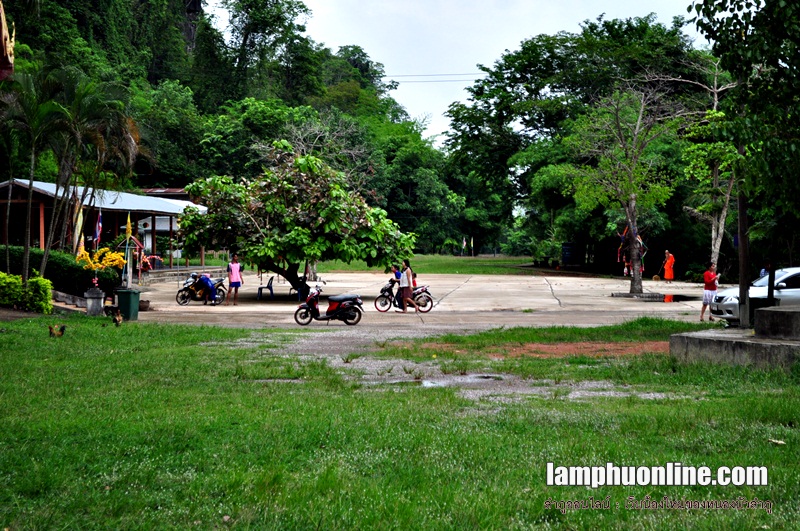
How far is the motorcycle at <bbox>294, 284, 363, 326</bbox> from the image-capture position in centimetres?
2097

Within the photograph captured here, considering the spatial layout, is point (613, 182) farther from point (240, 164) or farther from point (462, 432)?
point (240, 164)

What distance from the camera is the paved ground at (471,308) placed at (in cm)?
2182

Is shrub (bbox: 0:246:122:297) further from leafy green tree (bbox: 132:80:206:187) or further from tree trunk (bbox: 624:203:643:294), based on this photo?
leafy green tree (bbox: 132:80:206:187)

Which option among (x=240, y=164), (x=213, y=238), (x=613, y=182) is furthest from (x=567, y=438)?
(x=240, y=164)

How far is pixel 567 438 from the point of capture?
22.0 feet

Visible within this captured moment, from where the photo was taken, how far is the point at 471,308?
27.6 m

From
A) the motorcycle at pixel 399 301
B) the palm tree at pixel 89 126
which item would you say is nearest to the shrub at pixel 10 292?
the palm tree at pixel 89 126

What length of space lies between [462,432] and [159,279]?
124 ft

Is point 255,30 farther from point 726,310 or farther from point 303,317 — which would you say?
point 726,310

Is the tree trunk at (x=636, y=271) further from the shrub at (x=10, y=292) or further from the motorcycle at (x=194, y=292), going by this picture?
the shrub at (x=10, y=292)

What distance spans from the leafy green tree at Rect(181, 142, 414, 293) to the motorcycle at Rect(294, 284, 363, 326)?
26.5 ft

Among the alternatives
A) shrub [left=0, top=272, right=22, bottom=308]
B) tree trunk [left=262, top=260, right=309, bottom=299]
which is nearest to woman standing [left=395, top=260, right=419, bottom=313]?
tree trunk [left=262, top=260, right=309, bottom=299]

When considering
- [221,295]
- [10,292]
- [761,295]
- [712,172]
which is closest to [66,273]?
[10,292]

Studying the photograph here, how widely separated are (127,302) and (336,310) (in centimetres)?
515
